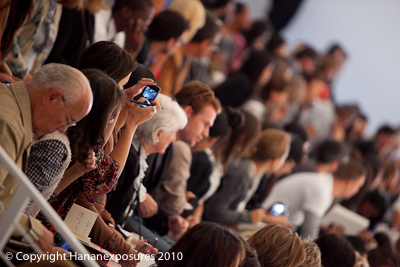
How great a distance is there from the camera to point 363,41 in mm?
10344

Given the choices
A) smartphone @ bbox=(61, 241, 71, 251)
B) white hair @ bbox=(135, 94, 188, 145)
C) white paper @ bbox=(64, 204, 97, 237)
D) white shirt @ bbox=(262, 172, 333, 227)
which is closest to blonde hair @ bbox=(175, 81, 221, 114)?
white hair @ bbox=(135, 94, 188, 145)

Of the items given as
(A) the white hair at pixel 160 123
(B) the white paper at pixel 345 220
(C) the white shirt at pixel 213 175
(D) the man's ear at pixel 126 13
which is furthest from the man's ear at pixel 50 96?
(B) the white paper at pixel 345 220

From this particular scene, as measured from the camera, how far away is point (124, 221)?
3.14m

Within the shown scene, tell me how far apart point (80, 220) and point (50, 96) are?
0.64 m

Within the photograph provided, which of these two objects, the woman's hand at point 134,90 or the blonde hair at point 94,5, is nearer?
the woman's hand at point 134,90

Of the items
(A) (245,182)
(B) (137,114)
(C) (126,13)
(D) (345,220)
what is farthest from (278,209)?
(B) (137,114)

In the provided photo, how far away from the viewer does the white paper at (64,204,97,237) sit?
2508 millimetres

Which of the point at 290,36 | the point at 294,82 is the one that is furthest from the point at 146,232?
the point at 290,36

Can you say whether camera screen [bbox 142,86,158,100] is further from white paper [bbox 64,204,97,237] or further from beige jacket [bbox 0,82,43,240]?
beige jacket [bbox 0,82,43,240]

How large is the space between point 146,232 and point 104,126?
3.90ft

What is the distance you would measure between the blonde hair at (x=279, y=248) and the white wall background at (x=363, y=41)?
305 inches

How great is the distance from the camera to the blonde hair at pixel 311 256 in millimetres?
2938

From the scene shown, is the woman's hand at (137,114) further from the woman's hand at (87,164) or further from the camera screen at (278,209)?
the camera screen at (278,209)

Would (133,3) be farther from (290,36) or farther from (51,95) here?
(290,36)
